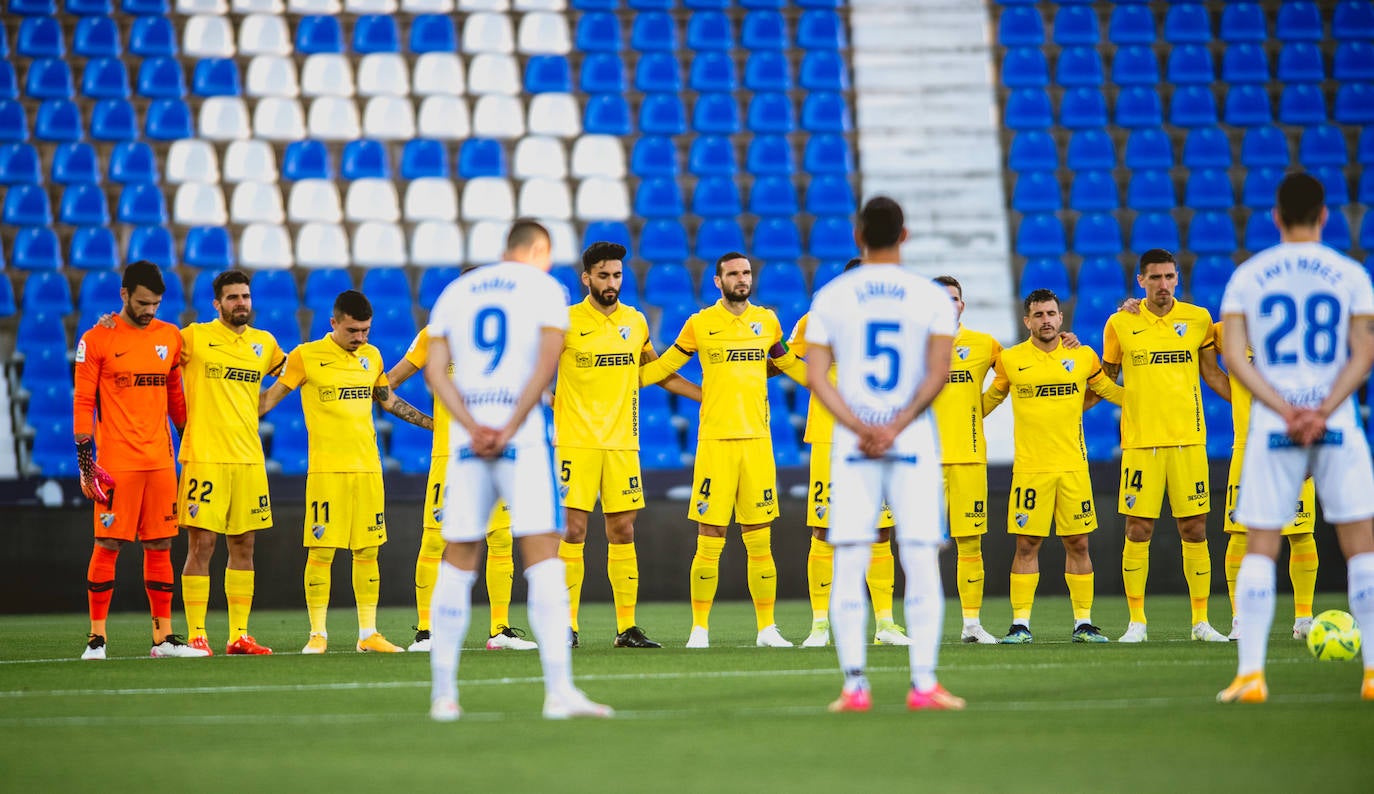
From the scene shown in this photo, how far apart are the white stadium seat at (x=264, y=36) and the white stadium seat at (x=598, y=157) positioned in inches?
151

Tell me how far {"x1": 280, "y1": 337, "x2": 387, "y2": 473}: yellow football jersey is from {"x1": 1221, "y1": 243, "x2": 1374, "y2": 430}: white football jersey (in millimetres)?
5735

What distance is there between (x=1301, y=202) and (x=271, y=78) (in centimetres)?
1444

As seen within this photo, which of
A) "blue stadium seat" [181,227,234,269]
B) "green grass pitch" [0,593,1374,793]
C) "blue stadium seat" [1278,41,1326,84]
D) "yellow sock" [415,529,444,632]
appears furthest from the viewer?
"blue stadium seat" [1278,41,1326,84]

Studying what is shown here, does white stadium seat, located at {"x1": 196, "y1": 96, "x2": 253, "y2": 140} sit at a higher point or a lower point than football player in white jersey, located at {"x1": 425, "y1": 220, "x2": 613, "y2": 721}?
higher

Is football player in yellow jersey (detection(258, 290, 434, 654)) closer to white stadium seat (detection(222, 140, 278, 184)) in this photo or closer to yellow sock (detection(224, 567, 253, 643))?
yellow sock (detection(224, 567, 253, 643))

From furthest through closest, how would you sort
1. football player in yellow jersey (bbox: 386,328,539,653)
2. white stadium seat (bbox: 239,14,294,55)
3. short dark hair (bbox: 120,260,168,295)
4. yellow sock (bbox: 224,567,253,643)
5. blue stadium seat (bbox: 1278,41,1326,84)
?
blue stadium seat (bbox: 1278,41,1326,84) → white stadium seat (bbox: 239,14,294,55) → football player in yellow jersey (bbox: 386,328,539,653) → yellow sock (bbox: 224,567,253,643) → short dark hair (bbox: 120,260,168,295)

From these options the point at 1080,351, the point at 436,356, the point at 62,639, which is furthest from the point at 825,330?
the point at 62,639

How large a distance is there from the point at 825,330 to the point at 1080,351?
439cm

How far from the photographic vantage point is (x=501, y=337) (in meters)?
6.02

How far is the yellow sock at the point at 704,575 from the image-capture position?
9.63 m

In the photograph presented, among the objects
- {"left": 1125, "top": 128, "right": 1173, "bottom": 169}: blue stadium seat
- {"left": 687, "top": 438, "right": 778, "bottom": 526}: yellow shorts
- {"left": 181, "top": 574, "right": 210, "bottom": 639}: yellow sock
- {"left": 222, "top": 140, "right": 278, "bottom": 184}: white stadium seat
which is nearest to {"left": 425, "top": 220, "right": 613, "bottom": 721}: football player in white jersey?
{"left": 687, "top": 438, "right": 778, "bottom": 526}: yellow shorts

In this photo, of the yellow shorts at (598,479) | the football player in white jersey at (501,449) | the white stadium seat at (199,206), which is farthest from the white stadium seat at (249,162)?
the football player in white jersey at (501,449)

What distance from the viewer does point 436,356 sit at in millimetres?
6109

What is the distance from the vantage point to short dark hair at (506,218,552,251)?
620 cm
